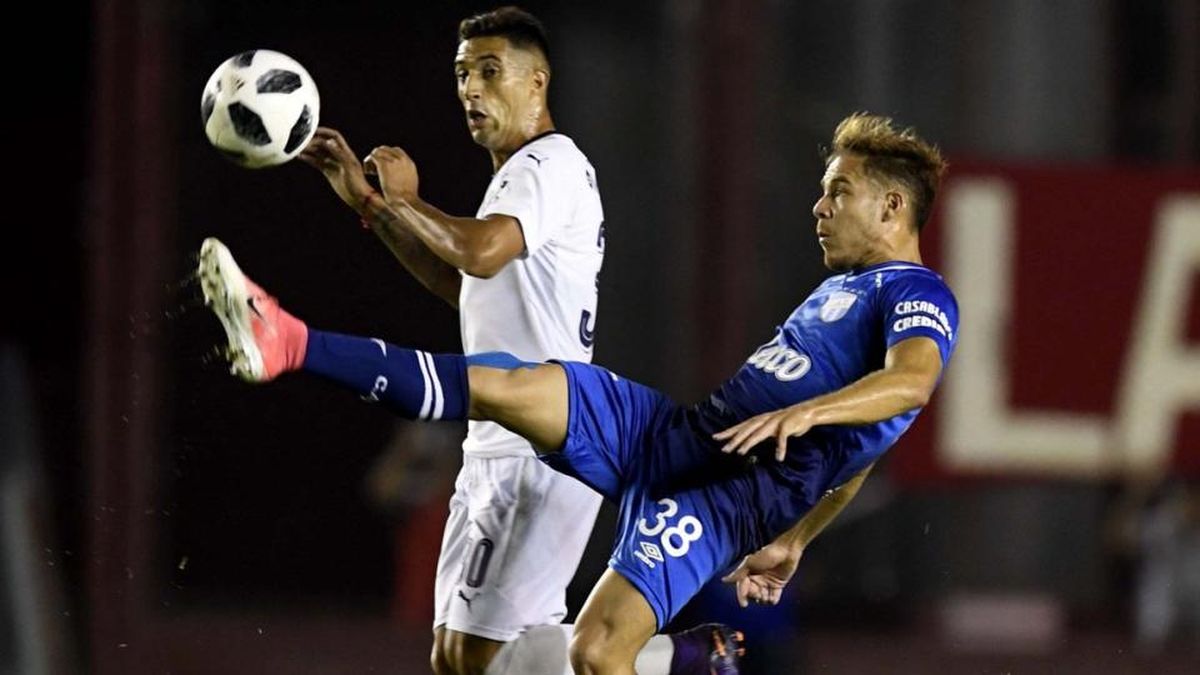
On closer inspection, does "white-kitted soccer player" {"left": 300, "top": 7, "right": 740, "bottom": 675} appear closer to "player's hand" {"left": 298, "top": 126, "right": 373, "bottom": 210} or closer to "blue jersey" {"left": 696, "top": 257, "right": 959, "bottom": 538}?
"player's hand" {"left": 298, "top": 126, "right": 373, "bottom": 210}

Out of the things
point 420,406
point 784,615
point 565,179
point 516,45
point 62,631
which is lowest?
point 62,631

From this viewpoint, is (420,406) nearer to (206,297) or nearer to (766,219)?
(206,297)

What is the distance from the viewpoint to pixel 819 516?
18.7 ft

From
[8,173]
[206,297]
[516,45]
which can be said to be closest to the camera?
[206,297]

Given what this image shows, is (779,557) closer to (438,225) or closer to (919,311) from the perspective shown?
(919,311)

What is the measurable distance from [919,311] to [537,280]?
1057 millimetres

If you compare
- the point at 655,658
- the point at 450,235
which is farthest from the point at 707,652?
the point at 450,235

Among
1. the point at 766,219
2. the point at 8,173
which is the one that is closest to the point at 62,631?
the point at 8,173

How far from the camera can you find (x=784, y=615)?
637 centimetres

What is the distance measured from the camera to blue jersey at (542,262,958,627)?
5281mm

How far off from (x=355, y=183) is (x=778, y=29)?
5.26 m

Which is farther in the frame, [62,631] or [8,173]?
[8,173]

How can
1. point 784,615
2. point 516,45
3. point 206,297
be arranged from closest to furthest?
point 206,297
point 516,45
point 784,615

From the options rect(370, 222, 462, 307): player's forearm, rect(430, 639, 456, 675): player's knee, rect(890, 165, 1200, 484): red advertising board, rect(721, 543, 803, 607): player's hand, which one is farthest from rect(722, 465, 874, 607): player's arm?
rect(890, 165, 1200, 484): red advertising board
